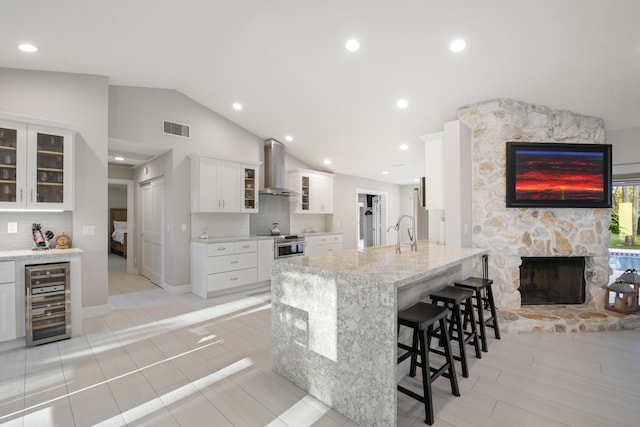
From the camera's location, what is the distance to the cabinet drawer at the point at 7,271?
9.19 feet

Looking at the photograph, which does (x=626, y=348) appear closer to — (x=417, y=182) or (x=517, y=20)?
(x=517, y=20)

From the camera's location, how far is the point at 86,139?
3750mm

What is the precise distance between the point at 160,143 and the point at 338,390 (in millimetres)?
4495

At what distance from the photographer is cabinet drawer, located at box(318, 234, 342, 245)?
6.61m

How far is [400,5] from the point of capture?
268 centimetres

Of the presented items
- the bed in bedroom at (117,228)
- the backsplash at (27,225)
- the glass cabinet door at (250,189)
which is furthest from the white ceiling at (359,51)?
the bed in bedroom at (117,228)

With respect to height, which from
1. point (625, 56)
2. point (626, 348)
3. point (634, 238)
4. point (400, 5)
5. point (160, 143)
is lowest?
point (626, 348)

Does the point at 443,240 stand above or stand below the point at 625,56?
below

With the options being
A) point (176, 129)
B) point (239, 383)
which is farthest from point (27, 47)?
point (239, 383)

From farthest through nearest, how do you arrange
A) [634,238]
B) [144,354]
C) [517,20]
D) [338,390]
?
[634,238] < [144,354] < [517,20] < [338,390]

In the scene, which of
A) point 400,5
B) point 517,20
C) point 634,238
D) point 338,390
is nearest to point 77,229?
point 338,390

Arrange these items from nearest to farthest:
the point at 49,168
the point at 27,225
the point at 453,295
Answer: the point at 453,295
the point at 49,168
the point at 27,225

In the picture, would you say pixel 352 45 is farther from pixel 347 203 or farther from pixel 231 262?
pixel 347 203

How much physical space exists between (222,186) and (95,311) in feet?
8.16
